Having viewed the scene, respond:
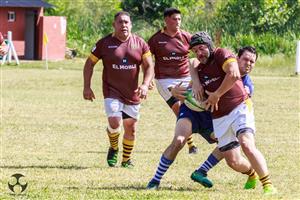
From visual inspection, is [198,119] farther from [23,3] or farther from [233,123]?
[23,3]

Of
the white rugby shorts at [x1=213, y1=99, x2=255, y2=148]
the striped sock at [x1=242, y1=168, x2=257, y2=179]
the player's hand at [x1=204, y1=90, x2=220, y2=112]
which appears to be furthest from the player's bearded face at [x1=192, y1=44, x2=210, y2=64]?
the striped sock at [x1=242, y1=168, x2=257, y2=179]

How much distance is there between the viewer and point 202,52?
9.95m

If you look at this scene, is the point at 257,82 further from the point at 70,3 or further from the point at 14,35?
the point at 70,3

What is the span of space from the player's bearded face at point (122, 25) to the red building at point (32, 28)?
3461 centimetres

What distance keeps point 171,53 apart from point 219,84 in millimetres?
4469

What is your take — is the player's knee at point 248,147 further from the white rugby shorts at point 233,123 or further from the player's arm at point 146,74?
the player's arm at point 146,74

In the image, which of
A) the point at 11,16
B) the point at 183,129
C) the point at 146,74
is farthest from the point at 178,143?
the point at 11,16

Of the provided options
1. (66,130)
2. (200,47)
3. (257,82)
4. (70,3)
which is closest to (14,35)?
(70,3)

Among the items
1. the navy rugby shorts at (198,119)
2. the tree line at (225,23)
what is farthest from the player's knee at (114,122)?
the tree line at (225,23)

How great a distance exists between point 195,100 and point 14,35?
1561 inches

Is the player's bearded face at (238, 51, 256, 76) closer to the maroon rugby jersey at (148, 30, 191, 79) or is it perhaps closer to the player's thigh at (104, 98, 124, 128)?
the player's thigh at (104, 98, 124, 128)

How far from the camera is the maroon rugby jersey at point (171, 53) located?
14461 millimetres

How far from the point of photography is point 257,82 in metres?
31.4

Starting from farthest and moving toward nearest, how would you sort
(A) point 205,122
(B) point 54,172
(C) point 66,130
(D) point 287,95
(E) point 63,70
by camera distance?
(E) point 63,70, (D) point 287,95, (C) point 66,130, (B) point 54,172, (A) point 205,122
